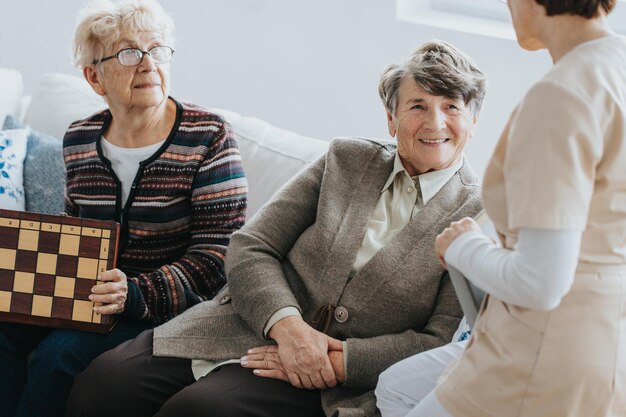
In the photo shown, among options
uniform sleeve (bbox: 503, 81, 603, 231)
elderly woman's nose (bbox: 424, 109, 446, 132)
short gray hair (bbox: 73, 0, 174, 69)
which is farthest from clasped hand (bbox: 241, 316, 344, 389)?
short gray hair (bbox: 73, 0, 174, 69)

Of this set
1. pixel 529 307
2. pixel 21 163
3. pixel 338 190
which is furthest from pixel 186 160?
pixel 529 307

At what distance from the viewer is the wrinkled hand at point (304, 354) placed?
5.67ft

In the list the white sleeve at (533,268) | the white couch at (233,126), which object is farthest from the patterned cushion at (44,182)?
the white sleeve at (533,268)

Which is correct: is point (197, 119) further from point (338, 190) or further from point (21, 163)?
point (21, 163)

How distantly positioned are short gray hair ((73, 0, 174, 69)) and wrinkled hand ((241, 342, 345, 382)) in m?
0.82

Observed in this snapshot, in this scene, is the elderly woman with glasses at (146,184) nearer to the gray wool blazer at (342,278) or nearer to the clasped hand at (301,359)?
the gray wool blazer at (342,278)

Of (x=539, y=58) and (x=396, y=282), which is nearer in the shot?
(x=396, y=282)

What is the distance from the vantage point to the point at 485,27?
99.3 inches

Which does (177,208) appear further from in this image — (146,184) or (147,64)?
(147,64)

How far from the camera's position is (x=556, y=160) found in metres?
1.10

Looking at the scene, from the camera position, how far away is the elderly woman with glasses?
2.07 meters

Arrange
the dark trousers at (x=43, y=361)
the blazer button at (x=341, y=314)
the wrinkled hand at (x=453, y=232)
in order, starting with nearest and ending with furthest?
1. the wrinkled hand at (x=453, y=232)
2. the blazer button at (x=341, y=314)
3. the dark trousers at (x=43, y=361)

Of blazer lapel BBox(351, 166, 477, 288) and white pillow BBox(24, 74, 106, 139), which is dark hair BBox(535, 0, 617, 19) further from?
white pillow BBox(24, 74, 106, 139)

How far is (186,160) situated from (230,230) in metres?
0.20
